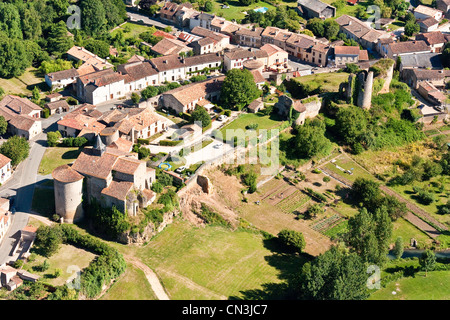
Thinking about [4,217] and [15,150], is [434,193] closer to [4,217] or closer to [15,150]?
[4,217]

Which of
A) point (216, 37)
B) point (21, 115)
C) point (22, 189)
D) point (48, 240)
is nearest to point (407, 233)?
point (48, 240)

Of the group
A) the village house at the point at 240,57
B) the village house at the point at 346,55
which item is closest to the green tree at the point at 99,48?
the village house at the point at 240,57

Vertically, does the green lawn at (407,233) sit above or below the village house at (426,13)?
below

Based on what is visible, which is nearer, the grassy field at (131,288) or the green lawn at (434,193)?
the grassy field at (131,288)

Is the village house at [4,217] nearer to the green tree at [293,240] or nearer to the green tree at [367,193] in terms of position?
the green tree at [293,240]

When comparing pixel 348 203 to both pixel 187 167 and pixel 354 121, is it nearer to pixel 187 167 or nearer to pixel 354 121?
pixel 354 121

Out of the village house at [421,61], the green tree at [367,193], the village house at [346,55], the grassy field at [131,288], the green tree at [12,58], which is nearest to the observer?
the grassy field at [131,288]

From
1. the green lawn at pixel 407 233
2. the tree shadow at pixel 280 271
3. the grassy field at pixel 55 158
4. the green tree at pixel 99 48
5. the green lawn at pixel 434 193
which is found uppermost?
the green tree at pixel 99 48
